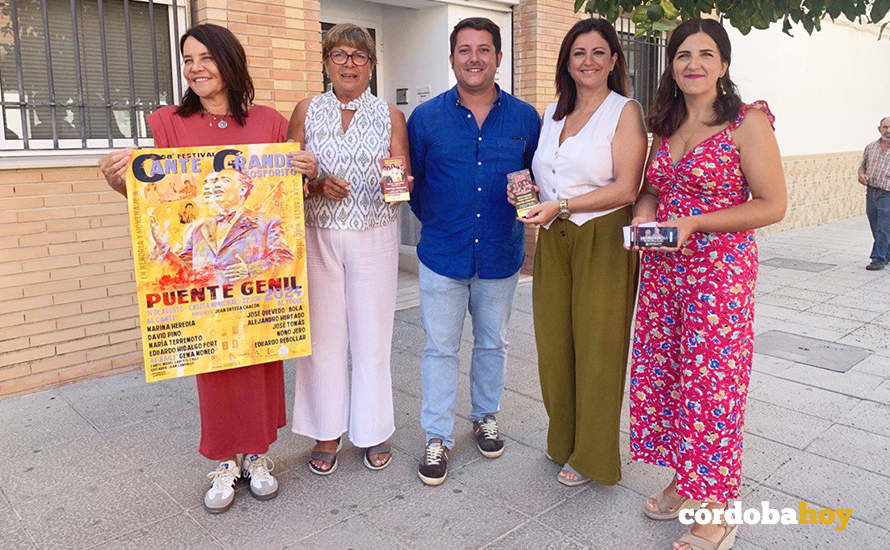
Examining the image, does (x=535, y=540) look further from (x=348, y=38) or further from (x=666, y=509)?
(x=348, y=38)

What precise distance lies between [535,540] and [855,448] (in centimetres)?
205

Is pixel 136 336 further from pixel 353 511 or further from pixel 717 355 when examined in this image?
pixel 717 355

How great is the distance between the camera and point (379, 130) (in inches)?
128

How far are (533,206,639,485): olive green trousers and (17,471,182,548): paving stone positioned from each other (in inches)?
71.8

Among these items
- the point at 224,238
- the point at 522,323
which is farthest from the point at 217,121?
the point at 522,323

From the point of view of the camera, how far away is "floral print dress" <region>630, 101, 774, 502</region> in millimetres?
2701

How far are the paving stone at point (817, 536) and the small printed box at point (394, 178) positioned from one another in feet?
6.66

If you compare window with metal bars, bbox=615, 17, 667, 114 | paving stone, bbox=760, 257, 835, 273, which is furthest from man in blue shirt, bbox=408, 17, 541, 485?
paving stone, bbox=760, 257, 835, 273

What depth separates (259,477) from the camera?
327 centimetres

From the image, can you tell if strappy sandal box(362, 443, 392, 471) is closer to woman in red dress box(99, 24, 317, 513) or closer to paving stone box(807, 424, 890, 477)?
woman in red dress box(99, 24, 317, 513)

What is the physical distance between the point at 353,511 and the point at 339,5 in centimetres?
550

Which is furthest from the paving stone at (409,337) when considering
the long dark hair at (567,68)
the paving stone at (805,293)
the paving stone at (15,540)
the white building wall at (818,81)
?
the white building wall at (818,81)

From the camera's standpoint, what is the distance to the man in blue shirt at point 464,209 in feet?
10.9

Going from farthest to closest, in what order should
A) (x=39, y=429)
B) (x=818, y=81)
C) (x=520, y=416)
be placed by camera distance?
(x=818, y=81), (x=520, y=416), (x=39, y=429)
